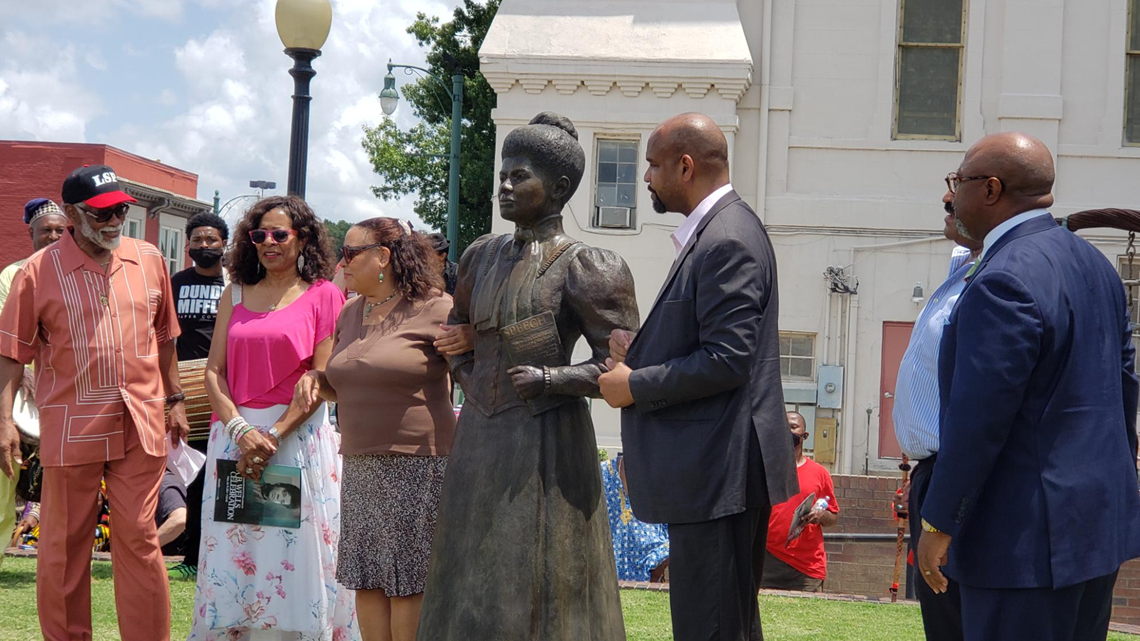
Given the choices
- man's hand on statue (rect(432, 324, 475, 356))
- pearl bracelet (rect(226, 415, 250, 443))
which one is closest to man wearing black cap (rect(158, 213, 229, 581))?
pearl bracelet (rect(226, 415, 250, 443))

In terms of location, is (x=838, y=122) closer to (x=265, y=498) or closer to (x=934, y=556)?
(x=265, y=498)

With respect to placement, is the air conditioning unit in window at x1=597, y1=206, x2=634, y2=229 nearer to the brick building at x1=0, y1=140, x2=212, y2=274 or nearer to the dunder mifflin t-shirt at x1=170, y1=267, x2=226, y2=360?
the dunder mifflin t-shirt at x1=170, y1=267, x2=226, y2=360

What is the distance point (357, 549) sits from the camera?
16.5ft

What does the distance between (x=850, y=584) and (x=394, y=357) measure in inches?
275

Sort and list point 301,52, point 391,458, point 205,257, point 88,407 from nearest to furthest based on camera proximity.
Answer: point 391,458
point 88,407
point 205,257
point 301,52

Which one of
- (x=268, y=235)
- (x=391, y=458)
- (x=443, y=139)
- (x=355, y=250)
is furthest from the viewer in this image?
(x=443, y=139)

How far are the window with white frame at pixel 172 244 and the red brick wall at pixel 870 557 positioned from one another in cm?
3197

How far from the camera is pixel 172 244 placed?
41.4 meters

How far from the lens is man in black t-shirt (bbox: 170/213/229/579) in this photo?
7.53 meters

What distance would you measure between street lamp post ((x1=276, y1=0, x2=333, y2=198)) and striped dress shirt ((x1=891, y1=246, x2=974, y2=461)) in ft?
16.7

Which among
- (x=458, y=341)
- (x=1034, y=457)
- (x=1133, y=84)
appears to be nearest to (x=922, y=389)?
(x=1034, y=457)

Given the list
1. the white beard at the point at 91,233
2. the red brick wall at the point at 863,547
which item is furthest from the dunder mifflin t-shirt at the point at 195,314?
the red brick wall at the point at 863,547

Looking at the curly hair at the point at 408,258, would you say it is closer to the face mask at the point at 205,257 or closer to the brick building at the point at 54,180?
the face mask at the point at 205,257

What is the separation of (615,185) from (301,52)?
27.0 ft
